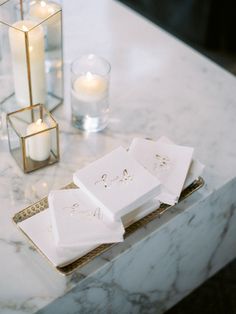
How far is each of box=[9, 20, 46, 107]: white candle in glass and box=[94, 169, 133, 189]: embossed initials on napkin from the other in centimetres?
30

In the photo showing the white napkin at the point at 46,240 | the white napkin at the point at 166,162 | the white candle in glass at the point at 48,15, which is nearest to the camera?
the white napkin at the point at 46,240

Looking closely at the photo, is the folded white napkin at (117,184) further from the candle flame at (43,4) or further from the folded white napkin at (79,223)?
the candle flame at (43,4)

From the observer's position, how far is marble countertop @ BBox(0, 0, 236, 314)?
95 cm

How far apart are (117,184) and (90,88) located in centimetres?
28

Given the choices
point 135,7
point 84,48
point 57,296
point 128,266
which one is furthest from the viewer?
point 135,7

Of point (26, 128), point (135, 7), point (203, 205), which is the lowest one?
point (135, 7)

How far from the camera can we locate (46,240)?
3.09 feet

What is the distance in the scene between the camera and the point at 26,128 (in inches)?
42.2

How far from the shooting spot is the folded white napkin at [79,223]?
3.00 ft

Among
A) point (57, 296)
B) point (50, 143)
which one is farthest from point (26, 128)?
point (57, 296)

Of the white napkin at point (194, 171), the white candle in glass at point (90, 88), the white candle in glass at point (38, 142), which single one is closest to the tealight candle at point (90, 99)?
the white candle in glass at point (90, 88)

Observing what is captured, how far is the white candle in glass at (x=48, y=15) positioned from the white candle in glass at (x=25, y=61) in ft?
0.11

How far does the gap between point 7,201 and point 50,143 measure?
0.14m

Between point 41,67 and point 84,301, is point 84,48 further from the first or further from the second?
point 84,301
